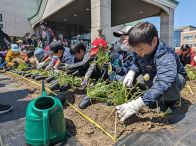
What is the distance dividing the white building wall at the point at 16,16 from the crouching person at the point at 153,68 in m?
19.4

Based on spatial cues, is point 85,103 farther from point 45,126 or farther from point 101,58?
point 101,58

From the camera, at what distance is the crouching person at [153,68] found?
1876 millimetres

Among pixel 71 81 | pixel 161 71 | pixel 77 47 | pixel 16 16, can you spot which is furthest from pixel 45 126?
pixel 16 16

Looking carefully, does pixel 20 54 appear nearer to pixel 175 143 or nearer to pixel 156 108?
pixel 156 108

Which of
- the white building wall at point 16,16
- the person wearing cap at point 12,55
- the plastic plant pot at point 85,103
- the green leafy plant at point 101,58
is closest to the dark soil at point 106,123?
the plastic plant pot at point 85,103

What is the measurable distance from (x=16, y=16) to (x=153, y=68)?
2012 centimetres

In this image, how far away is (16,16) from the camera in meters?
20.1

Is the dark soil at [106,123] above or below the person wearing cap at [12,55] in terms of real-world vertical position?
below

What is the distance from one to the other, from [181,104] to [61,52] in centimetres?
289

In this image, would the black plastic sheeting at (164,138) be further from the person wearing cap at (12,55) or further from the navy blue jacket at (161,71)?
the person wearing cap at (12,55)

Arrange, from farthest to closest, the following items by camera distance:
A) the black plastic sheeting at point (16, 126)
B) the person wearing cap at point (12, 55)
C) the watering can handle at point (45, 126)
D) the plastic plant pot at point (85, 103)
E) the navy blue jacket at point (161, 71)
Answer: the person wearing cap at point (12, 55)
the plastic plant pot at point (85, 103)
the black plastic sheeting at point (16, 126)
the navy blue jacket at point (161, 71)
the watering can handle at point (45, 126)

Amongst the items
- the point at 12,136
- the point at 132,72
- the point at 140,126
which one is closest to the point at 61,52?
the point at 132,72

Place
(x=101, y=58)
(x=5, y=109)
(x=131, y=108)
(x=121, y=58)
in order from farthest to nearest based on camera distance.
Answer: (x=121, y=58)
(x=101, y=58)
(x=5, y=109)
(x=131, y=108)

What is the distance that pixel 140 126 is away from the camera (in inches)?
78.4
